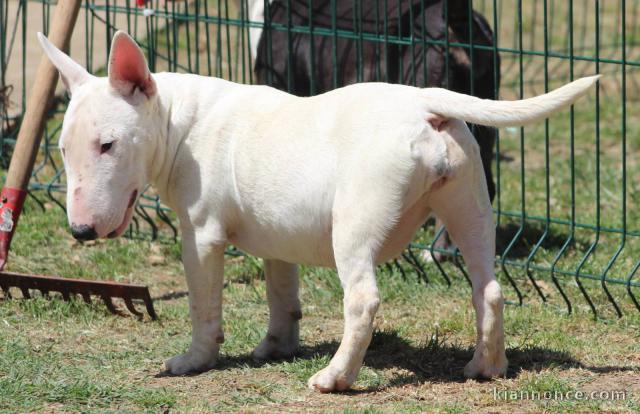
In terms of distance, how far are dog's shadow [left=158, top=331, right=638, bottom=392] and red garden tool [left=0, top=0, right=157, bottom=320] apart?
937 millimetres

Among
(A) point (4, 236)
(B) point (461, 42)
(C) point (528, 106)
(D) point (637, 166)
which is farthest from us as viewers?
(D) point (637, 166)

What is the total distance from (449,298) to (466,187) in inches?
66.0

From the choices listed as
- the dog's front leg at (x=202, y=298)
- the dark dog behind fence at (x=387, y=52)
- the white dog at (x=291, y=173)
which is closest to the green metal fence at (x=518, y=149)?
the dark dog behind fence at (x=387, y=52)

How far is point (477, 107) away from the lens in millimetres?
4141

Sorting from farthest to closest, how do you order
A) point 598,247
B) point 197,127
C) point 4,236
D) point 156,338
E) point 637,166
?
point 637,166 < point 598,247 < point 4,236 < point 156,338 < point 197,127

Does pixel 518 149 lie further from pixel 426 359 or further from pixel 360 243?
pixel 360 243

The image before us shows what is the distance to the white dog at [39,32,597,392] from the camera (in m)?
4.14

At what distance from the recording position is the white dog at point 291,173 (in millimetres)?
4137

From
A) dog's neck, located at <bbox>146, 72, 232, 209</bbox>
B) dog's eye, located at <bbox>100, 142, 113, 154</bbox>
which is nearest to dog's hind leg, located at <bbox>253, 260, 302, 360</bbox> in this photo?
dog's neck, located at <bbox>146, 72, 232, 209</bbox>

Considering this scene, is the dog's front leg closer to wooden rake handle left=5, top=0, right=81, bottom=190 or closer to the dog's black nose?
the dog's black nose

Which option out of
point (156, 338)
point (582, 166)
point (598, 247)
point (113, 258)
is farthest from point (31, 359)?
point (582, 166)

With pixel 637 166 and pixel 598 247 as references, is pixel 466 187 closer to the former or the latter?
pixel 598 247

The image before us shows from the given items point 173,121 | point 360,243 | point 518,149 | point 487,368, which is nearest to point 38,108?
point 173,121

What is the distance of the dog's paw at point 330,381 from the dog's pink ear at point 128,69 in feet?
4.10
